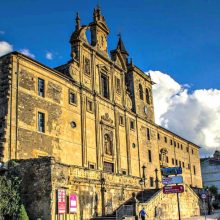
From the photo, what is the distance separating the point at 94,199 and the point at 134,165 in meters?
16.0

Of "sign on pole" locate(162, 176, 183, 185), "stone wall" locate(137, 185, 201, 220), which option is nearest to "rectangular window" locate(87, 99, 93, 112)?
"stone wall" locate(137, 185, 201, 220)

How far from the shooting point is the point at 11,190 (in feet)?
83.5

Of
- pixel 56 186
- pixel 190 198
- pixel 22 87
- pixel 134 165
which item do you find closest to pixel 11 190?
pixel 56 186

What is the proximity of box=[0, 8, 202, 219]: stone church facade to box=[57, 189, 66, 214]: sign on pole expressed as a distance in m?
0.41

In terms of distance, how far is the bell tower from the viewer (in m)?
43.6

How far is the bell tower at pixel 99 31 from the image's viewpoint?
143 feet

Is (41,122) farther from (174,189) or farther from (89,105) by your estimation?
(174,189)

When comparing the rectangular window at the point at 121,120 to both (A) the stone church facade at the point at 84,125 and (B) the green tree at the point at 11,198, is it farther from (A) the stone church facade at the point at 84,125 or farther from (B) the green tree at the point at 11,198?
(B) the green tree at the point at 11,198

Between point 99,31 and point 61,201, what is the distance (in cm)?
2484

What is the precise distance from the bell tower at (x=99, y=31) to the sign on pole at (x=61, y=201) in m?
21.9

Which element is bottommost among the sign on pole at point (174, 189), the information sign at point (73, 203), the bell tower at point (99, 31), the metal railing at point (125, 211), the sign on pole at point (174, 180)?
the metal railing at point (125, 211)

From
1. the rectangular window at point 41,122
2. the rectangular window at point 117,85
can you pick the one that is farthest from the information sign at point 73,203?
the rectangular window at point 117,85

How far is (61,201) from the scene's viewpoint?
2514 cm

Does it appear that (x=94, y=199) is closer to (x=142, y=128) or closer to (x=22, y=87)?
(x=22, y=87)
